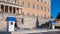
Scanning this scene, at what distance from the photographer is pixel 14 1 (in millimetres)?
49906

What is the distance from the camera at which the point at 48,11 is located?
73.3 meters

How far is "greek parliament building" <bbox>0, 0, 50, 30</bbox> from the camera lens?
106 feet

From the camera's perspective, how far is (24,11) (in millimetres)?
53781

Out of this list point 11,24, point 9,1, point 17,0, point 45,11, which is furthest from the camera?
point 45,11

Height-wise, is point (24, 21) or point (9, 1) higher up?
point (9, 1)

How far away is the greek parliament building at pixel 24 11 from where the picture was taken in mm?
32375

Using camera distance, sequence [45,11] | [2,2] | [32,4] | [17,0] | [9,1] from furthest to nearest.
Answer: [45,11], [32,4], [17,0], [9,1], [2,2]

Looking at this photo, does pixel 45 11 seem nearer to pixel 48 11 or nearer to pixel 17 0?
pixel 48 11

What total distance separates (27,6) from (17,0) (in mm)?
5488

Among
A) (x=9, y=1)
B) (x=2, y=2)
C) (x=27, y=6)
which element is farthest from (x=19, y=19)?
(x=27, y=6)

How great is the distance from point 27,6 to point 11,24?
3556cm

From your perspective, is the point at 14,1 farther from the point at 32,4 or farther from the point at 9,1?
the point at 32,4

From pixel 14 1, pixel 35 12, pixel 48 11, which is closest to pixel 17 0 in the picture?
pixel 14 1

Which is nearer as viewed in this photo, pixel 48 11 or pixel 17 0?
pixel 17 0
